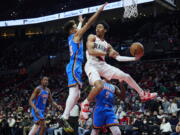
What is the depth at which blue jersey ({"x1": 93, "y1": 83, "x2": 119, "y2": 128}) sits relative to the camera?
230 inches

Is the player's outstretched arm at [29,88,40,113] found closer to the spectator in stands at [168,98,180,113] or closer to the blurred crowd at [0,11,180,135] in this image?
the blurred crowd at [0,11,180,135]

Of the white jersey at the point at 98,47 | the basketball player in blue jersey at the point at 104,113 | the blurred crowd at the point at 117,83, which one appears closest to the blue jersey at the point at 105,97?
the basketball player in blue jersey at the point at 104,113

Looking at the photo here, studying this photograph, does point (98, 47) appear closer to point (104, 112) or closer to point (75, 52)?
point (75, 52)

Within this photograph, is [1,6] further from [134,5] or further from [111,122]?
[111,122]

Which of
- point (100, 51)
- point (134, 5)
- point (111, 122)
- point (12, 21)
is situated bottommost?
point (111, 122)

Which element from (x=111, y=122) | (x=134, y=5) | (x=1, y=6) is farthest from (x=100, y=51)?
(x=1, y=6)

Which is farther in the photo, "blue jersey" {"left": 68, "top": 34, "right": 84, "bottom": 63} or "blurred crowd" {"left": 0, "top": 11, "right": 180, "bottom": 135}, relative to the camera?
"blurred crowd" {"left": 0, "top": 11, "right": 180, "bottom": 135}

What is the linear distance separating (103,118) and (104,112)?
0.39 ft

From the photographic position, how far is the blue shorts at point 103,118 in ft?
19.1

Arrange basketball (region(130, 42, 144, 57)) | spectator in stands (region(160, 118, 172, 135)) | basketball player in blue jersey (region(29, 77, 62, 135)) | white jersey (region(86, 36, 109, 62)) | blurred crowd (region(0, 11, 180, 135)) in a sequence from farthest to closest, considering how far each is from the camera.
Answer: blurred crowd (region(0, 11, 180, 135)) → spectator in stands (region(160, 118, 172, 135)) → basketball player in blue jersey (region(29, 77, 62, 135)) → white jersey (region(86, 36, 109, 62)) → basketball (region(130, 42, 144, 57))

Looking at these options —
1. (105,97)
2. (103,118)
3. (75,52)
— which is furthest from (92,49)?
(103,118)

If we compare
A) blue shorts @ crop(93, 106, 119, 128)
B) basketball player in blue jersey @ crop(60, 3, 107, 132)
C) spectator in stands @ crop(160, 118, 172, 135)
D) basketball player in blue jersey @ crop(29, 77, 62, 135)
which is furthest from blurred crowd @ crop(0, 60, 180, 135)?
basketball player in blue jersey @ crop(60, 3, 107, 132)

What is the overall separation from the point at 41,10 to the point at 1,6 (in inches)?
188

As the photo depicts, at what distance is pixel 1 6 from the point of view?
30.2 metres
